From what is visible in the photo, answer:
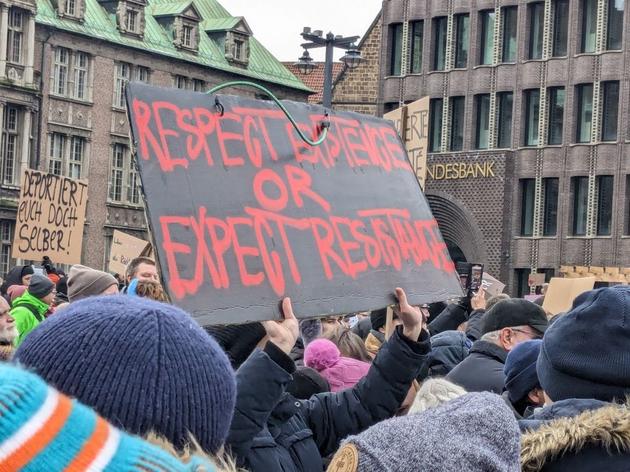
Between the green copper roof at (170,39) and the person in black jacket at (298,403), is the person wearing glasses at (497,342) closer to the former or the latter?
the person in black jacket at (298,403)

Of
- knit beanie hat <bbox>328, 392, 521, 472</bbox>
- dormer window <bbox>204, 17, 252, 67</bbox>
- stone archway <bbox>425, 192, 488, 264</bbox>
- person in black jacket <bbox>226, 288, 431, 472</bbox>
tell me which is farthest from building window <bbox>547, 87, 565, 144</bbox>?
knit beanie hat <bbox>328, 392, 521, 472</bbox>

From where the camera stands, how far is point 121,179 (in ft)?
157

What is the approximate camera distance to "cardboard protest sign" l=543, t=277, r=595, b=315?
1215 cm

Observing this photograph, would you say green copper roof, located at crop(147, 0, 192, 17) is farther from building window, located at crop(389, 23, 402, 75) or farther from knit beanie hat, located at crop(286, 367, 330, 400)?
knit beanie hat, located at crop(286, 367, 330, 400)

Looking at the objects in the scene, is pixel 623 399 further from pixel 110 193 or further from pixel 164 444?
pixel 110 193

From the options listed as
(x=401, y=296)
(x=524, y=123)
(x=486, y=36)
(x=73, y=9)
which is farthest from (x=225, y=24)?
(x=401, y=296)

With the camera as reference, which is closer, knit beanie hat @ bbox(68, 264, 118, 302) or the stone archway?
knit beanie hat @ bbox(68, 264, 118, 302)

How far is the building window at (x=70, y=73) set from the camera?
45.0m

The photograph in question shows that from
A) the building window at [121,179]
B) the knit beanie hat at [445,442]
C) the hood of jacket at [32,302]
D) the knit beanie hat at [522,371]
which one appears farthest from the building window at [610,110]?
the knit beanie hat at [445,442]

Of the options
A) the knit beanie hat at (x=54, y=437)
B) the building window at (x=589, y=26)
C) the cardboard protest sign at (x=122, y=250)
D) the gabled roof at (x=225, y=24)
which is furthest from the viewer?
the gabled roof at (x=225, y=24)

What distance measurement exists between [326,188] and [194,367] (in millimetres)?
2608

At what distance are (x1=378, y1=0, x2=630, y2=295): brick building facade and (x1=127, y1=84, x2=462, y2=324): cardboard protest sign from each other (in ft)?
120

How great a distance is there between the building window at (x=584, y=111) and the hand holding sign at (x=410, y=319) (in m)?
38.5

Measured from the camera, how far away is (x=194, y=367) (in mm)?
1882
